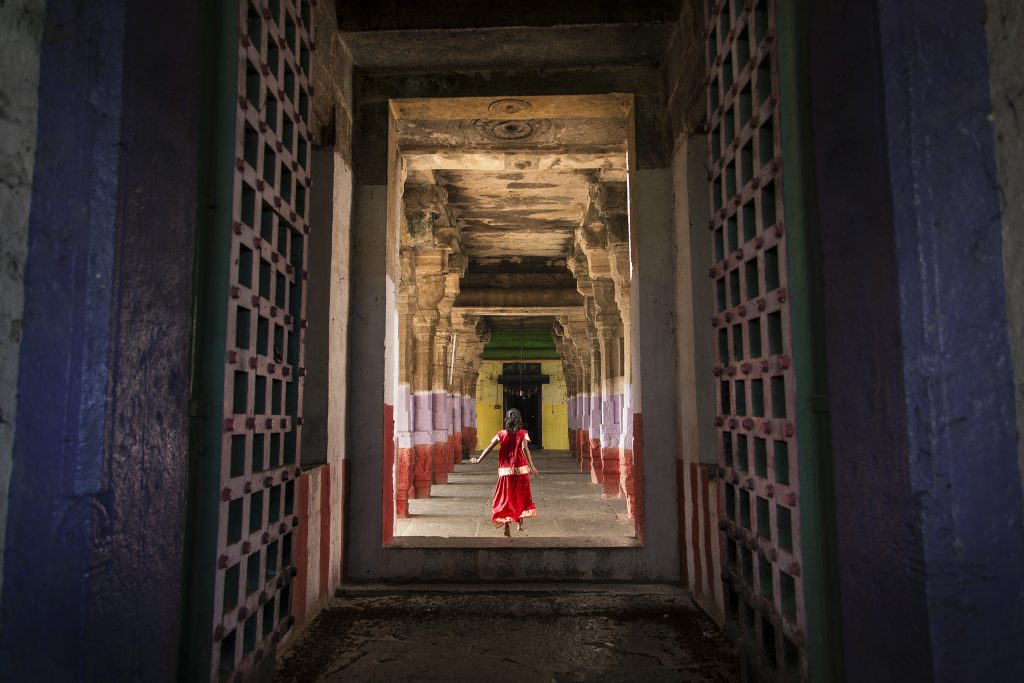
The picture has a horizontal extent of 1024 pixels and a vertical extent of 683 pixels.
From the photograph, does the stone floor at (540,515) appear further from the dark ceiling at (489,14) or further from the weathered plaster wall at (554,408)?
the weathered plaster wall at (554,408)

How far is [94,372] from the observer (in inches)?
67.7

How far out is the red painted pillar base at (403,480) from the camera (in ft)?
31.2

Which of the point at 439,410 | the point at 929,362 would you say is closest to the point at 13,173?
the point at 929,362

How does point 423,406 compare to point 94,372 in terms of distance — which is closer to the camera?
point 94,372

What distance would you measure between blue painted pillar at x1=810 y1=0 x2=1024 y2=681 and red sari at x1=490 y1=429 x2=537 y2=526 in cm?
601

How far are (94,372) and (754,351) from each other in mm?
2469

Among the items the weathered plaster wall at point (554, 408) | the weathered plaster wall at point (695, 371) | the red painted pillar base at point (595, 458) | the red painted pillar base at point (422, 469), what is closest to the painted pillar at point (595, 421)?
the red painted pillar base at point (595, 458)

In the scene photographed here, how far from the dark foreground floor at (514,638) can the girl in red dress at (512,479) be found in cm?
331

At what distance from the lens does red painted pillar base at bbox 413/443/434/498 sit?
38.6 feet

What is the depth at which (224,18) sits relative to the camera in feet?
8.29

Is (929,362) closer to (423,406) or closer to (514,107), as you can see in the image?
(514,107)

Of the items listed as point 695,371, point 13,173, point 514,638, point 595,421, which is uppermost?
point 13,173

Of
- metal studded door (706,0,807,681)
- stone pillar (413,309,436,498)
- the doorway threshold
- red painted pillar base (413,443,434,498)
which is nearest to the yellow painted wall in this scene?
stone pillar (413,309,436,498)

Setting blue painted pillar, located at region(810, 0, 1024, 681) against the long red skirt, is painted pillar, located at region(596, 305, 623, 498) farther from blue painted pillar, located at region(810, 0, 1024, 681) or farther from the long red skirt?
blue painted pillar, located at region(810, 0, 1024, 681)
